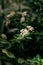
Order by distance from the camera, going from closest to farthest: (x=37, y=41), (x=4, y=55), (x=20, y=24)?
(x=4, y=55), (x=37, y=41), (x=20, y=24)

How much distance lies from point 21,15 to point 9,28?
0.37 metres

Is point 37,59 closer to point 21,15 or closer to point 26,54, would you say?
point 26,54

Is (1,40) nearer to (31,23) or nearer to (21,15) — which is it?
(31,23)

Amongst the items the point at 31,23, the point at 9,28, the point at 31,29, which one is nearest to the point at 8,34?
the point at 9,28

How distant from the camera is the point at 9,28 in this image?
437 centimetres

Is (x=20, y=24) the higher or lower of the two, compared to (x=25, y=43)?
higher

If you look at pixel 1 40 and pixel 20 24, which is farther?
pixel 20 24

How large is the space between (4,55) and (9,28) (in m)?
0.89

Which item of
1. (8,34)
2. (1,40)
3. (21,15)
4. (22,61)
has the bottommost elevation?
(22,61)

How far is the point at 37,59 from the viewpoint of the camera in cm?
364

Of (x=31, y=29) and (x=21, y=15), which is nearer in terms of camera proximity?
(x=31, y=29)

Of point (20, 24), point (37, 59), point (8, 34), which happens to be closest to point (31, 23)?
point (20, 24)

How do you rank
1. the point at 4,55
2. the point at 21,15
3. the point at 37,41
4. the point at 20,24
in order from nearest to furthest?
the point at 4,55, the point at 37,41, the point at 20,24, the point at 21,15

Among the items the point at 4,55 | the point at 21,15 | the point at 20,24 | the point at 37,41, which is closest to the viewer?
the point at 4,55
